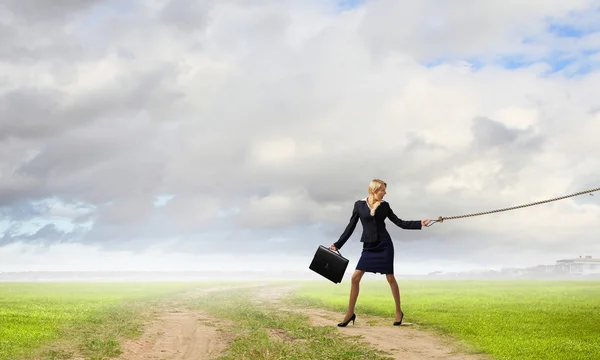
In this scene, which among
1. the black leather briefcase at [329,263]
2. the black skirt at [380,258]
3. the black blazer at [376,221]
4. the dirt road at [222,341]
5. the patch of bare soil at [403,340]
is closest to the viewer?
the patch of bare soil at [403,340]

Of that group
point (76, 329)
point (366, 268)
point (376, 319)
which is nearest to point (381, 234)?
point (366, 268)

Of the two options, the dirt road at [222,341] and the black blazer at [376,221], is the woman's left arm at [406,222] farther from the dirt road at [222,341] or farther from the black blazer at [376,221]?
the dirt road at [222,341]

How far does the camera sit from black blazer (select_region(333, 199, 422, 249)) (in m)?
16.5

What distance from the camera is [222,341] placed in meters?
17.2

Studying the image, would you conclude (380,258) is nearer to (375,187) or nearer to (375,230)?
(375,230)

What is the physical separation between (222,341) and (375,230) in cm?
567

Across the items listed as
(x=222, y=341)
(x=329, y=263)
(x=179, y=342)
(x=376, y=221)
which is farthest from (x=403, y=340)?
(x=179, y=342)

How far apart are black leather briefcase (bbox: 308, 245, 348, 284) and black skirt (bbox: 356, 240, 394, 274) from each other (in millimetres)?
715

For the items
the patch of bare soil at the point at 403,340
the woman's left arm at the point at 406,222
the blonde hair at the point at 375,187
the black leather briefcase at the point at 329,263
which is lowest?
the patch of bare soil at the point at 403,340

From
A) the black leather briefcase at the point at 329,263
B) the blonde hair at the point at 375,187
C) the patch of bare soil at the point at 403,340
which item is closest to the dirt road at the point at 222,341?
the patch of bare soil at the point at 403,340

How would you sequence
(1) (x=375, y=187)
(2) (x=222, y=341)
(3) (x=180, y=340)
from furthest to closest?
(3) (x=180, y=340) < (2) (x=222, y=341) < (1) (x=375, y=187)

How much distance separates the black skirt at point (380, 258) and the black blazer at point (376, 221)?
0.66 ft

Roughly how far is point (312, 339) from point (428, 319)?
739 centimetres

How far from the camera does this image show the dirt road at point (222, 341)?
14.6 m
